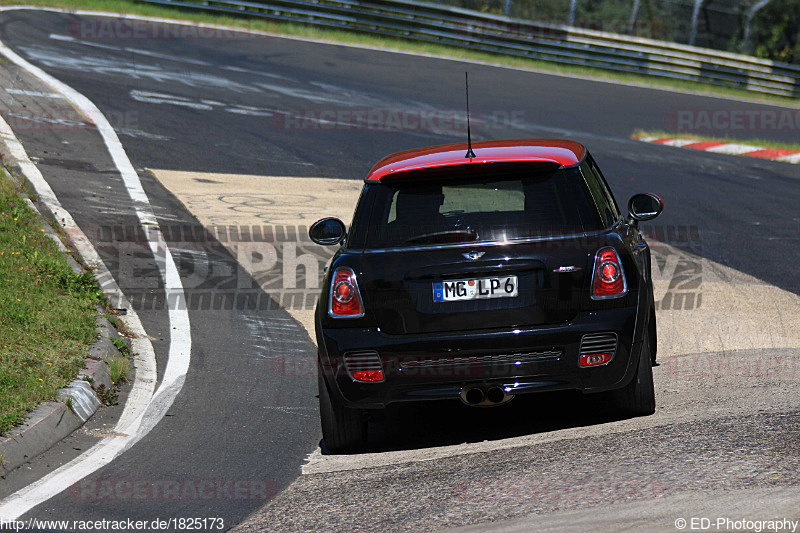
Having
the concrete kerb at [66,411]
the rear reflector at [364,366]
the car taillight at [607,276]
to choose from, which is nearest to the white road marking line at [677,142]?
the concrete kerb at [66,411]

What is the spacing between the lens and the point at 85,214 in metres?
11.7

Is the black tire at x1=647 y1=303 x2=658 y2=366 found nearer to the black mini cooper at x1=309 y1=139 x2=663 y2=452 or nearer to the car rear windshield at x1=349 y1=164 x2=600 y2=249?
the black mini cooper at x1=309 y1=139 x2=663 y2=452

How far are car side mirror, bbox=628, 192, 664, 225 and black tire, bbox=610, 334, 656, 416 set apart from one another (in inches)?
41.5

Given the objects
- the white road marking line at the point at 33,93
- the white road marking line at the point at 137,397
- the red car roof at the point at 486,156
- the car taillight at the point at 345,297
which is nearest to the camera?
the white road marking line at the point at 137,397

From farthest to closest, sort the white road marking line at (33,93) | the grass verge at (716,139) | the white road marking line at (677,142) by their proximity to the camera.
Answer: the grass verge at (716,139)
the white road marking line at (677,142)
the white road marking line at (33,93)

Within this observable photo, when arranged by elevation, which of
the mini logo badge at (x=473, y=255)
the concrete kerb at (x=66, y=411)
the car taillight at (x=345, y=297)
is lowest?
the concrete kerb at (x=66, y=411)

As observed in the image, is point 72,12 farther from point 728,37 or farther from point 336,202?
point 728,37

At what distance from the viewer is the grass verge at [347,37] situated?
1146 inches

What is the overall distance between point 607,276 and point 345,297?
4.79 feet

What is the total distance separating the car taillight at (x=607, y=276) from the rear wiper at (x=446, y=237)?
693mm

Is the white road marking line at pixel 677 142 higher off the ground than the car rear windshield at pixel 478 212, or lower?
lower

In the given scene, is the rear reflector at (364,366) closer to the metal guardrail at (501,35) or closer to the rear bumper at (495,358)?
the rear bumper at (495,358)

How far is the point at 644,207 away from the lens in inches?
267

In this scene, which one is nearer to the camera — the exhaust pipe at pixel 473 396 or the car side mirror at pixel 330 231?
the exhaust pipe at pixel 473 396
